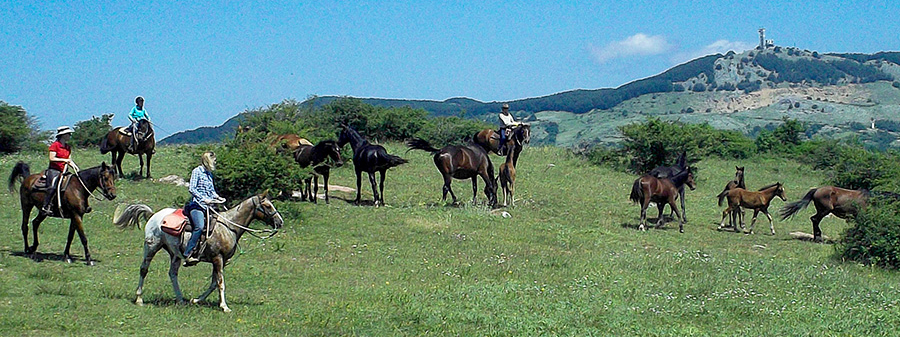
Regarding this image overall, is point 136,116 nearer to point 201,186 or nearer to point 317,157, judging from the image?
point 317,157

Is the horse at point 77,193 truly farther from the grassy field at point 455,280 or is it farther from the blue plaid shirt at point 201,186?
the blue plaid shirt at point 201,186

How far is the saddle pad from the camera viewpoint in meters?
9.71

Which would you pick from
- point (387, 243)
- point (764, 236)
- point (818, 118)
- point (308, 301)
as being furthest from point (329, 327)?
point (818, 118)

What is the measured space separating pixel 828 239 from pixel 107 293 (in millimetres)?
15881

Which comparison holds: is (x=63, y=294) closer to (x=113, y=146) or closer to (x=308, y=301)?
(x=308, y=301)

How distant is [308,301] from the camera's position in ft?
35.6

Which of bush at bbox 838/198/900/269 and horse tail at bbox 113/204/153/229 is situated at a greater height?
horse tail at bbox 113/204/153/229

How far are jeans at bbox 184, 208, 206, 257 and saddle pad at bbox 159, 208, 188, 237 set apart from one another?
0.16 meters

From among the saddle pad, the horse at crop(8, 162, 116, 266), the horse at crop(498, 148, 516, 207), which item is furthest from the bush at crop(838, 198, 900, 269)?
the horse at crop(8, 162, 116, 266)

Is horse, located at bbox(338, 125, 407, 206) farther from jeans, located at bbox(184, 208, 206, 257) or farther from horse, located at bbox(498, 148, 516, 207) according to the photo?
jeans, located at bbox(184, 208, 206, 257)

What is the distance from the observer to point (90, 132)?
34.6 m

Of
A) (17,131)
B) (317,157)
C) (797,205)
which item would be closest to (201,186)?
(317,157)

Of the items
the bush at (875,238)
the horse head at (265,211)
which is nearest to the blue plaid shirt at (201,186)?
the horse head at (265,211)

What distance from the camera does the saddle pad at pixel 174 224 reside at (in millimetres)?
9711
